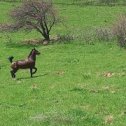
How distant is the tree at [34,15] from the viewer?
47.0m

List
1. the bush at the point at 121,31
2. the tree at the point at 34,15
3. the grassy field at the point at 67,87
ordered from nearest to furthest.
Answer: the grassy field at the point at 67,87
the bush at the point at 121,31
the tree at the point at 34,15

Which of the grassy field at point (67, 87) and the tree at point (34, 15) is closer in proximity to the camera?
the grassy field at point (67, 87)

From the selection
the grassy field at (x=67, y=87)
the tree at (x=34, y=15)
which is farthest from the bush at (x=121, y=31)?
the tree at (x=34, y=15)

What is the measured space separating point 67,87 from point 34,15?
24.3 meters

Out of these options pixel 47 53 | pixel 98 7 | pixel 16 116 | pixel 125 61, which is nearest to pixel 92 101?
pixel 16 116

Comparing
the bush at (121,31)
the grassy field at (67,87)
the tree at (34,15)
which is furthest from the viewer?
the tree at (34,15)

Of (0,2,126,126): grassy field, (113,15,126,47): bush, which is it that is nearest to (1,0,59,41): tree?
(0,2,126,126): grassy field

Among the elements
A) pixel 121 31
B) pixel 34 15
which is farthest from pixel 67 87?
pixel 34 15

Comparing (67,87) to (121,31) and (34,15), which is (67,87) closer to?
(121,31)

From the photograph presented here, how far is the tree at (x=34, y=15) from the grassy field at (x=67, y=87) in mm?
2356

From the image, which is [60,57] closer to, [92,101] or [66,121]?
[92,101]

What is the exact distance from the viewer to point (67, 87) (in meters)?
23.6

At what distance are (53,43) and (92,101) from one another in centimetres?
2579

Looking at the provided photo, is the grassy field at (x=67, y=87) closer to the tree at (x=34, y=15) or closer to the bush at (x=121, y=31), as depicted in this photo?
the bush at (x=121, y=31)
